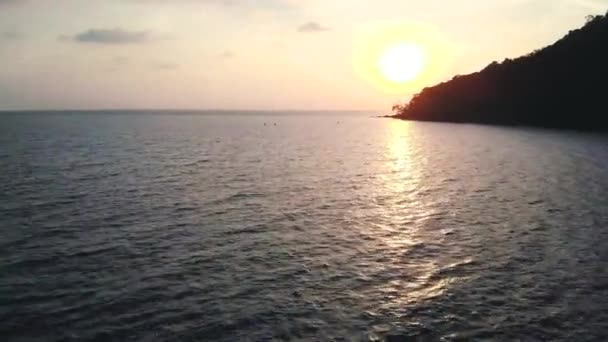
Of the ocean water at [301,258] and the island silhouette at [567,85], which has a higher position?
the island silhouette at [567,85]

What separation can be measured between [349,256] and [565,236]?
1772 centimetres

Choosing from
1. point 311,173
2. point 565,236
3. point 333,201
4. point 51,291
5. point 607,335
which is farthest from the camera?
point 311,173

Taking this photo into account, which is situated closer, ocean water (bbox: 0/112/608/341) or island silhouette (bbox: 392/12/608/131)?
ocean water (bbox: 0/112/608/341)

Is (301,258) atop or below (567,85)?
below

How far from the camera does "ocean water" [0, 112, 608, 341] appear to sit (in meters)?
22.2

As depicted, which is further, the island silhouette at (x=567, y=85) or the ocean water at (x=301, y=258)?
the island silhouette at (x=567, y=85)

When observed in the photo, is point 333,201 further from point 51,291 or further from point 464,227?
point 51,291

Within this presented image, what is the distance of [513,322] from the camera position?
22.3 meters

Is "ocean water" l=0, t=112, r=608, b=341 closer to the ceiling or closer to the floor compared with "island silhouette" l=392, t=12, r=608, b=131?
closer to the floor

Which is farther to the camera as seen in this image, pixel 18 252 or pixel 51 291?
pixel 18 252

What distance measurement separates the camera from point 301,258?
31812 millimetres

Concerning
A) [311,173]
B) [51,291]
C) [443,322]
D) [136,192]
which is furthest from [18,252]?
[311,173]

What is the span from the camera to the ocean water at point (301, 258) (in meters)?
22.2

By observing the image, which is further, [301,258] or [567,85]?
[567,85]
